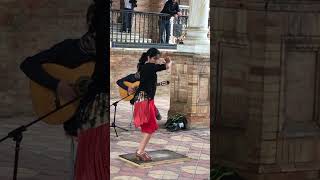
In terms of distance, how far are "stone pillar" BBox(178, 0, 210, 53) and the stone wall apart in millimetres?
6856

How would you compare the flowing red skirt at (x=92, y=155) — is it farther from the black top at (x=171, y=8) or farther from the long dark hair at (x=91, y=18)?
the black top at (x=171, y=8)

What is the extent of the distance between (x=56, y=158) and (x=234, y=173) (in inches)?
47.9

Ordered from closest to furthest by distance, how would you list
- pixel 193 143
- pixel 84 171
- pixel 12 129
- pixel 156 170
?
pixel 12 129 < pixel 84 171 < pixel 156 170 < pixel 193 143

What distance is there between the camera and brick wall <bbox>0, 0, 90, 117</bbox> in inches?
150

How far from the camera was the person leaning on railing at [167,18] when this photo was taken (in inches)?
587

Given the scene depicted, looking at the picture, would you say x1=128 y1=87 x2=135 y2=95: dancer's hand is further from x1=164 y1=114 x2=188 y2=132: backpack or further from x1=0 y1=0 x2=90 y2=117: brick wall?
x1=0 y1=0 x2=90 y2=117: brick wall

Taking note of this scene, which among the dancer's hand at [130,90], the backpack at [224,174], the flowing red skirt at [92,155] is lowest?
the dancer's hand at [130,90]

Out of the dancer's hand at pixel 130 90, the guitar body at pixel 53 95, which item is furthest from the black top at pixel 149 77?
the guitar body at pixel 53 95

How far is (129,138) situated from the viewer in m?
9.94

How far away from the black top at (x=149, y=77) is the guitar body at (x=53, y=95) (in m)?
4.27

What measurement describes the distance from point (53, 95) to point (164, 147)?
554cm

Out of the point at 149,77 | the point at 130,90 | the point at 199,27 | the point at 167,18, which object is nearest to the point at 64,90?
the point at 149,77

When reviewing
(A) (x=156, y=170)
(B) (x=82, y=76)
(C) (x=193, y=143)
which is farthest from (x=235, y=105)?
(C) (x=193, y=143)

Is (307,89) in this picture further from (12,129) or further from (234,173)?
(12,129)
